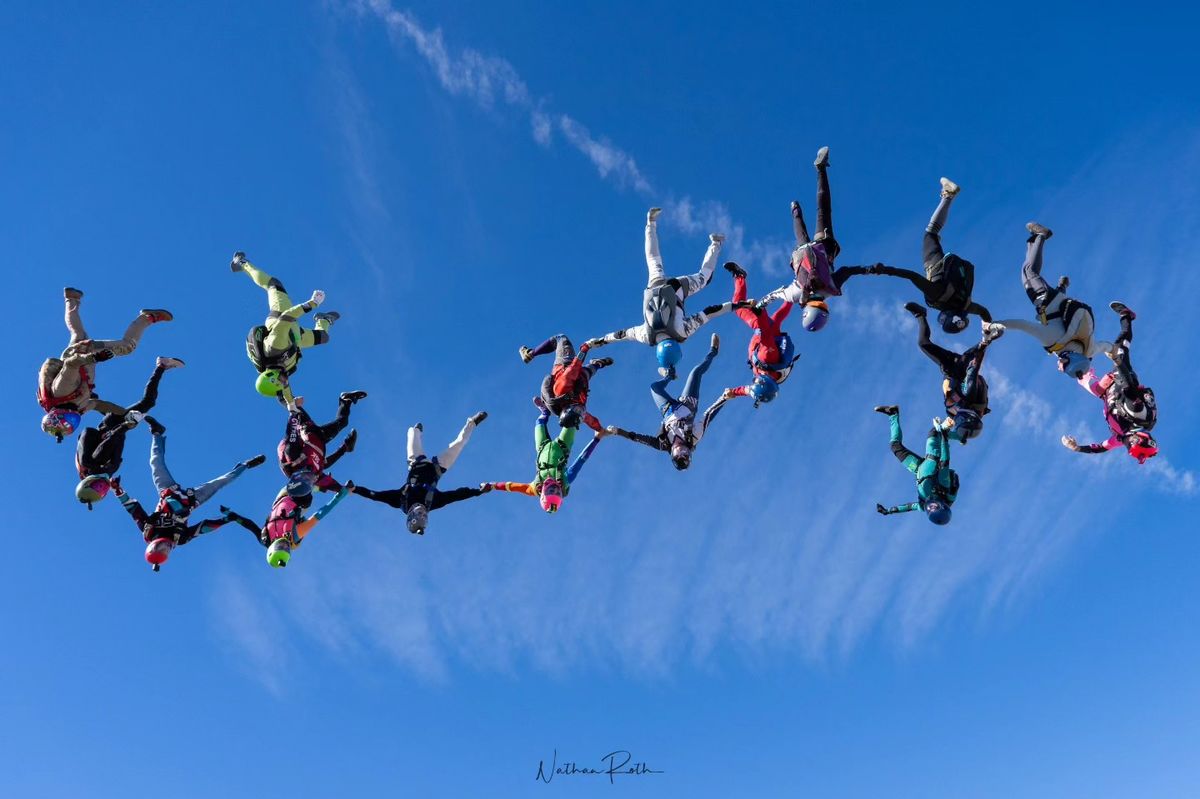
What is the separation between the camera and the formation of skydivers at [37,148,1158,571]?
70.5ft

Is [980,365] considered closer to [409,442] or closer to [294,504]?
[409,442]

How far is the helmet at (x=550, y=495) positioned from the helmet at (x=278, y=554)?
560 centimetres

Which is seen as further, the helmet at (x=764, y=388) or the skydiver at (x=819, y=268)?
the helmet at (x=764, y=388)

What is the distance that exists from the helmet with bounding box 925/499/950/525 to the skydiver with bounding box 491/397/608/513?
733 centimetres

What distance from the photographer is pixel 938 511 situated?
22.2 meters

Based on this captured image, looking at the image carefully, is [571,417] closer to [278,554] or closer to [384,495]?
[384,495]

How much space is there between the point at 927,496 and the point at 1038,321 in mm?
4391

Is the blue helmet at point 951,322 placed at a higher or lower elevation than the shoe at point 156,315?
lower

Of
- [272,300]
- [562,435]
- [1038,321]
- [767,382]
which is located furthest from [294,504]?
[1038,321]

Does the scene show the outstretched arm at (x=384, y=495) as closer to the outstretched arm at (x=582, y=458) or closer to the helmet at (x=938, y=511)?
the outstretched arm at (x=582, y=458)

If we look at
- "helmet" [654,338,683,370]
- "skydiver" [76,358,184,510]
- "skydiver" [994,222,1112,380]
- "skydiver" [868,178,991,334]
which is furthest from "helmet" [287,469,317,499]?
"skydiver" [994,222,1112,380]

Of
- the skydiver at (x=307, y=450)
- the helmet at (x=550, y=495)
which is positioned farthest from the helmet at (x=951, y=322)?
the skydiver at (x=307, y=450)

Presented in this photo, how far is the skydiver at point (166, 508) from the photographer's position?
2211cm

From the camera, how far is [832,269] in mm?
19594
